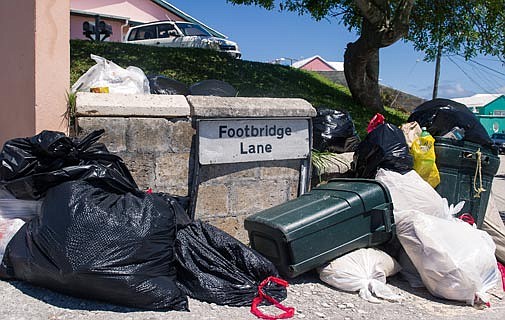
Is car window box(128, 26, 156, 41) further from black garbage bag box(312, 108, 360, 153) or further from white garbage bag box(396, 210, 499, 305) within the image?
white garbage bag box(396, 210, 499, 305)

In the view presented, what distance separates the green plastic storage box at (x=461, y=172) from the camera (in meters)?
4.43

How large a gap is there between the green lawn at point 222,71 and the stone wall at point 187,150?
3.74 m

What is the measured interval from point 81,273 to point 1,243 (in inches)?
27.9

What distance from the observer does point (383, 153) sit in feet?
13.6

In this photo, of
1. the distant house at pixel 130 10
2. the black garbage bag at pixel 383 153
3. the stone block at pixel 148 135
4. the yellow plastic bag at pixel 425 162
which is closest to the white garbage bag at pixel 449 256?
the black garbage bag at pixel 383 153

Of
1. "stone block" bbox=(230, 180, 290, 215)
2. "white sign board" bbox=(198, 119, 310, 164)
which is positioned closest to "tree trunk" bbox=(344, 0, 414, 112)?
"white sign board" bbox=(198, 119, 310, 164)

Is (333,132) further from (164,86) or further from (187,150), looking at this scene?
(187,150)

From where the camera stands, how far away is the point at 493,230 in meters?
4.43

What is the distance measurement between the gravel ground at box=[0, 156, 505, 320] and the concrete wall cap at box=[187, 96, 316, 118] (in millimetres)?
1269

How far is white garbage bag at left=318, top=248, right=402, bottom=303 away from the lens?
3363 mm

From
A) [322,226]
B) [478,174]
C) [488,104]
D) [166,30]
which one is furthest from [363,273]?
[488,104]

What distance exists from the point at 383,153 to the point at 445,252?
1.05 metres

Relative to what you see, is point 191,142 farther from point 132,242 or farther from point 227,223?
point 132,242

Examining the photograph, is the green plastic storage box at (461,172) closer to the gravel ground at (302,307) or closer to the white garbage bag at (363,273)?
the gravel ground at (302,307)
